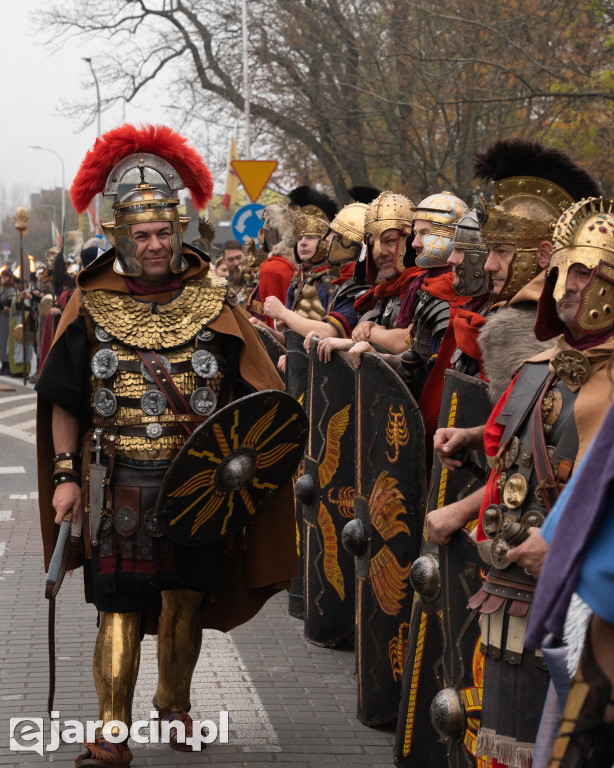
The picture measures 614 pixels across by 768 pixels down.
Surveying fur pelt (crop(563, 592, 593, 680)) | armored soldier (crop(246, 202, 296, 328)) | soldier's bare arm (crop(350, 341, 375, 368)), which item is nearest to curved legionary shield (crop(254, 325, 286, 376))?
armored soldier (crop(246, 202, 296, 328))

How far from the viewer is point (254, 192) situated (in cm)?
1495

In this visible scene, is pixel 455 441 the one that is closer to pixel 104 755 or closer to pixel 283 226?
pixel 104 755

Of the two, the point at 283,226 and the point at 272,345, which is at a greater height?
the point at 283,226

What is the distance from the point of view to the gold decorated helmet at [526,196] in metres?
4.09

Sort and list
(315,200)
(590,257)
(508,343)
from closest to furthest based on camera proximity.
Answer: (590,257) → (508,343) → (315,200)

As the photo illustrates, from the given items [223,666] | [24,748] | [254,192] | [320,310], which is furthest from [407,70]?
[24,748]

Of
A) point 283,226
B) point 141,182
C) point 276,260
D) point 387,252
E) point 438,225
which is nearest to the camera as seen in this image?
point 141,182

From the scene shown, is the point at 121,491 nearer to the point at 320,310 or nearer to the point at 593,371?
the point at 593,371

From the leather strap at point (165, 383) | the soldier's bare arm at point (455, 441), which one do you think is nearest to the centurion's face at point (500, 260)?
the soldier's bare arm at point (455, 441)

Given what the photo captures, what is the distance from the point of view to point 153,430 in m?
4.50

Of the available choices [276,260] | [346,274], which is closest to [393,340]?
[346,274]

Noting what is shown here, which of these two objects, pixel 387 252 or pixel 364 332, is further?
pixel 387 252

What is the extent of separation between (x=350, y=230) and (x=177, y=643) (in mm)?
3416

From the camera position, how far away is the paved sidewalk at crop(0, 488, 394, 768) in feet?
15.5
